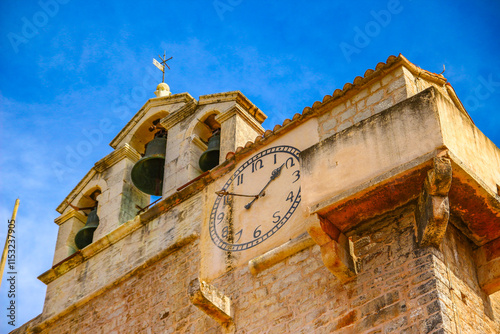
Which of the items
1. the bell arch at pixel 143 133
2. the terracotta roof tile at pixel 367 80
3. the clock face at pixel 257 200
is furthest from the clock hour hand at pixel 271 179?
the bell arch at pixel 143 133

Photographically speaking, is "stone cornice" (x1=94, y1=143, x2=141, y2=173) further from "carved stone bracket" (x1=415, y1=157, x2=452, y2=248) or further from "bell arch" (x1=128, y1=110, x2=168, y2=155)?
"carved stone bracket" (x1=415, y1=157, x2=452, y2=248)

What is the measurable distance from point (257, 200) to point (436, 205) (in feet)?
7.65

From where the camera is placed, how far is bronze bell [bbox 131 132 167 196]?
10398 mm

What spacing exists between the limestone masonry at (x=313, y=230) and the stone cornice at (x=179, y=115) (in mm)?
50

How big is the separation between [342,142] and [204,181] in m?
2.34

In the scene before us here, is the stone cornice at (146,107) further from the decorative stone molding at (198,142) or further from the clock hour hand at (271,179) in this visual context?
the clock hour hand at (271,179)

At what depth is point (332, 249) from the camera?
22.2 ft

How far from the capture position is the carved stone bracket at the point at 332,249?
672 centimetres

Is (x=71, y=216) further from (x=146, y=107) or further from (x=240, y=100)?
(x=240, y=100)

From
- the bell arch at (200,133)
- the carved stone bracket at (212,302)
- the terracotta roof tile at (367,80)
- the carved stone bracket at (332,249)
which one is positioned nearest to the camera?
the carved stone bracket at (332,249)

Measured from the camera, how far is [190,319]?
8.00 m

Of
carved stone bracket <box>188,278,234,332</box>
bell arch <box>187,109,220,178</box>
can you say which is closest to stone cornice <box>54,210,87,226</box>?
bell arch <box>187,109,220,178</box>

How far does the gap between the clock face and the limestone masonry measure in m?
0.01

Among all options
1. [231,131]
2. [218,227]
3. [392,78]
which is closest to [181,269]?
[218,227]
